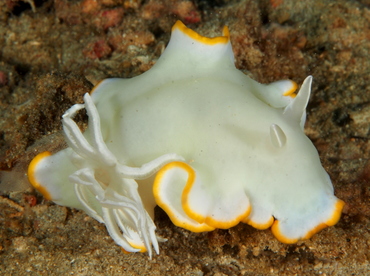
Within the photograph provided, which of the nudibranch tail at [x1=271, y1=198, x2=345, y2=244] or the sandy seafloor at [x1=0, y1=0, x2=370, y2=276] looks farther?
the sandy seafloor at [x1=0, y1=0, x2=370, y2=276]

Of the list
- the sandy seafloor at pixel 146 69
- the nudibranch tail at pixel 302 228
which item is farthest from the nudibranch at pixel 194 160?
the sandy seafloor at pixel 146 69

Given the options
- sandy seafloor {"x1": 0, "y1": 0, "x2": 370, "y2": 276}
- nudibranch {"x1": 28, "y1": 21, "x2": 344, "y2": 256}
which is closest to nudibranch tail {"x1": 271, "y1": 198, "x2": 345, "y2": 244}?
nudibranch {"x1": 28, "y1": 21, "x2": 344, "y2": 256}

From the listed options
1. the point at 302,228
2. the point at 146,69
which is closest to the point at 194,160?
the point at 302,228

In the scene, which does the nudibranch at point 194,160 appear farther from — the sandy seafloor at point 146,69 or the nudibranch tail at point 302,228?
the sandy seafloor at point 146,69

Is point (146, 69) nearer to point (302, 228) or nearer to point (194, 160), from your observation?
point (194, 160)

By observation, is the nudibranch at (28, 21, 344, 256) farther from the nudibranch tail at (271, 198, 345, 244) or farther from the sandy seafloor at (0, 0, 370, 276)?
the sandy seafloor at (0, 0, 370, 276)

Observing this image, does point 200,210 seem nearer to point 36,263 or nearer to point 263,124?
point 263,124

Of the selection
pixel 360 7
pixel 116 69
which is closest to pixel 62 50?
pixel 116 69
